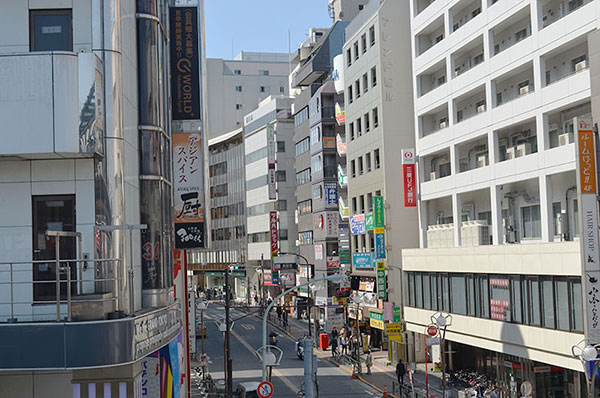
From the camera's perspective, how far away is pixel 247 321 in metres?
96.3

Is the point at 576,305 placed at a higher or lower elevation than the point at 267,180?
lower

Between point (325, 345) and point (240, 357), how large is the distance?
7.18 m

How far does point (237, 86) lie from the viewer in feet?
477

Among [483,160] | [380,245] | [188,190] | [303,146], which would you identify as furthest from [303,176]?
[188,190]

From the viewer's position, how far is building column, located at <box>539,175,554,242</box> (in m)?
37.7

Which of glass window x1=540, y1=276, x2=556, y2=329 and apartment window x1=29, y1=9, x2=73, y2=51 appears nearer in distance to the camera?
apartment window x1=29, y1=9, x2=73, y2=51

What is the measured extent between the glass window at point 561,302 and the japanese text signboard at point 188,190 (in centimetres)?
1725

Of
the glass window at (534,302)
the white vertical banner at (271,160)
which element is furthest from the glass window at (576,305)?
the white vertical banner at (271,160)

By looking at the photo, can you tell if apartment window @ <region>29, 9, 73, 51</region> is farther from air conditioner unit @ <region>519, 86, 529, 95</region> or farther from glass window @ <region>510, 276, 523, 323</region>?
air conditioner unit @ <region>519, 86, 529, 95</region>

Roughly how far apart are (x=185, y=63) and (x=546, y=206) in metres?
20.1

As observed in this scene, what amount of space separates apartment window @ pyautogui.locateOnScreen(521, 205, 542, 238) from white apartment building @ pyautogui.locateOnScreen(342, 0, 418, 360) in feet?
53.0

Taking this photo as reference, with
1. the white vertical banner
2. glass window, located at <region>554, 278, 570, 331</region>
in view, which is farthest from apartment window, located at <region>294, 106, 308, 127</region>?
glass window, located at <region>554, 278, 570, 331</region>

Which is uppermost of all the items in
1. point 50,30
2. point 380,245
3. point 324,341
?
point 50,30

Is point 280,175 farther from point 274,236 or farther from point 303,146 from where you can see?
point 303,146
